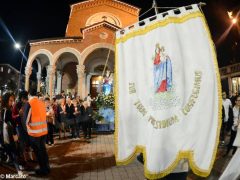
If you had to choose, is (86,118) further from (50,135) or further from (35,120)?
(35,120)

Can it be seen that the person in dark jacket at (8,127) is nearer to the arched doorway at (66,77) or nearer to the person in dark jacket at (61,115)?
the person in dark jacket at (61,115)

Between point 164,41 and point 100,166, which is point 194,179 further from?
point 164,41

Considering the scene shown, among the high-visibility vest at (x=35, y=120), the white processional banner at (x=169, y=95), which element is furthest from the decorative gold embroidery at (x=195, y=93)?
the high-visibility vest at (x=35, y=120)

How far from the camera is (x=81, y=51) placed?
903 inches

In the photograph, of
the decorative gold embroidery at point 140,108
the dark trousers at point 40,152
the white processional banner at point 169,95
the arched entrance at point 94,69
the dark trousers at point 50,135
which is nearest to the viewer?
the white processional banner at point 169,95

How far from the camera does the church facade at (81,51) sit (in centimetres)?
2294

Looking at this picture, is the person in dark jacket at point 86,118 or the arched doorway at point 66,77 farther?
the arched doorway at point 66,77

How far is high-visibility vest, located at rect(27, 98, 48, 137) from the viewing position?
6.54 meters

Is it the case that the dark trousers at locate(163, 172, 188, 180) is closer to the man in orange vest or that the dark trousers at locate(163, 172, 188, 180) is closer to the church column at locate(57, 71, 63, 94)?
the man in orange vest

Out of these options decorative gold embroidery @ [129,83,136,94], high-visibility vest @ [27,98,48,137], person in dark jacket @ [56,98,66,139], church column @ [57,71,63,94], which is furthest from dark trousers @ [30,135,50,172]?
church column @ [57,71,63,94]

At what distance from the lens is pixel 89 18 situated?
2920cm

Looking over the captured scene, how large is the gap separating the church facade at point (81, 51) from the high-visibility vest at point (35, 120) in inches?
529

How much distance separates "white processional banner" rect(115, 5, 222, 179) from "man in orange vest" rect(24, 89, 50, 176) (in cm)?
396

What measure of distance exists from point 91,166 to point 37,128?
2090 mm
